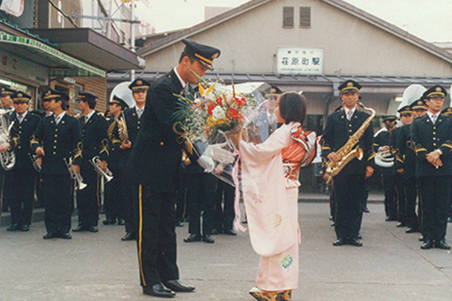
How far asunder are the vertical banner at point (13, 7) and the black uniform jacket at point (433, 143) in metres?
8.44

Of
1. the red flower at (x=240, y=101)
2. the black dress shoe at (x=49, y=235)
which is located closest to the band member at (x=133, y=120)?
the black dress shoe at (x=49, y=235)

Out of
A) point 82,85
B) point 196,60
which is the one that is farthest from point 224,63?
point 196,60

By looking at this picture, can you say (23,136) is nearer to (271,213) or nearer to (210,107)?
(210,107)

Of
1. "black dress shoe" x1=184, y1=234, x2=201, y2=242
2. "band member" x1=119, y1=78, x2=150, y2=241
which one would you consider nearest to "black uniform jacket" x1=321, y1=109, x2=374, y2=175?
"black dress shoe" x1=184, y1=234, x2=201, y2=242

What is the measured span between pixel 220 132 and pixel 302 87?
524 inches

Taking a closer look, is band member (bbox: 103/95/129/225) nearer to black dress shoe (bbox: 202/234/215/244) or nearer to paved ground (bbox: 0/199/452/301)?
paved ground (bbox: 0/199/452/301)

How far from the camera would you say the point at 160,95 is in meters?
4.72

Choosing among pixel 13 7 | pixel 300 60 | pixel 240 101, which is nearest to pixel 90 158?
pixel 13 7

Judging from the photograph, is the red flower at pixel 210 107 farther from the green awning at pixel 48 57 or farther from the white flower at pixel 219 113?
the green awning at pixel 48 57

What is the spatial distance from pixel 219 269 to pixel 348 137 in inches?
127

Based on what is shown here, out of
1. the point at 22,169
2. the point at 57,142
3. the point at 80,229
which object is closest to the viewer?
the point at 57,142

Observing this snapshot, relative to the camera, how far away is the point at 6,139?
8539 mm

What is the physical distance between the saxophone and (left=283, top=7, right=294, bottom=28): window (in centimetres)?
1455

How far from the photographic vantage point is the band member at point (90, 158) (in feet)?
29.3
